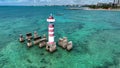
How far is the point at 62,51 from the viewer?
1321cm

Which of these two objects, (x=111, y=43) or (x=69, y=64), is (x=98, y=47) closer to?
(x=111, y=43)

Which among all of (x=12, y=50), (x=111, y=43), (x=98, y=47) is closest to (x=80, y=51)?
(x=98, y=47)

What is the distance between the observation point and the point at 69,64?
1087 centimetres

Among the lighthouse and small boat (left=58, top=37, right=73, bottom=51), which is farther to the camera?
small boat (left=58, top=37, right=73, bottom=51)

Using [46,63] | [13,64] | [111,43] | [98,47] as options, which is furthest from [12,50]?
[111,43]

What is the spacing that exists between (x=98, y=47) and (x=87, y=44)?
4.80 ft

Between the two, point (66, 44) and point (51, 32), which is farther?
point (66, 44)

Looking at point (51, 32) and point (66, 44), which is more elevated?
point (51, 32)

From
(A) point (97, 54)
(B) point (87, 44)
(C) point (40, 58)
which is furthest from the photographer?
(B) point (87, 44)

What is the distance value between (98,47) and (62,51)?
463 centimetres

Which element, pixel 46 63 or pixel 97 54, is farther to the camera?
pixel 97 54

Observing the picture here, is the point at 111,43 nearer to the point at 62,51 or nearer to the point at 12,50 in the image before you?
the point at 62,51

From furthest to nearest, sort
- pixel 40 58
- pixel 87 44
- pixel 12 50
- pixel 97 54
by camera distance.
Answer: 1. pixel 87 44
2. pixel 12 50
3. pixel 97 54
4. pixel 40 58

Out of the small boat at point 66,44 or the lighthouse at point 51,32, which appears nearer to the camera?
the lighthouse at point 51,32
